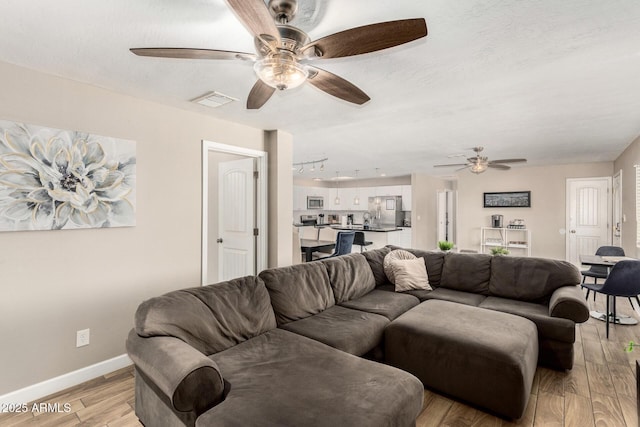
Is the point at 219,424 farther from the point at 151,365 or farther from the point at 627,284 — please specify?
the point at 627,284

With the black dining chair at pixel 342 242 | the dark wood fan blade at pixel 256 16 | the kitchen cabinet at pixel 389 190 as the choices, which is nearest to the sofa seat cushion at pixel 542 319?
the black dining chair at pixel 342 242

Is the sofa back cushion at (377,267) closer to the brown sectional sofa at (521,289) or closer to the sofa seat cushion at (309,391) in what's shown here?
the brown sectional sofa at (521,289)

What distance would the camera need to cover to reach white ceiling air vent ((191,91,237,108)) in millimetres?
2748

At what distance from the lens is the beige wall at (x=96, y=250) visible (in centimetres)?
223

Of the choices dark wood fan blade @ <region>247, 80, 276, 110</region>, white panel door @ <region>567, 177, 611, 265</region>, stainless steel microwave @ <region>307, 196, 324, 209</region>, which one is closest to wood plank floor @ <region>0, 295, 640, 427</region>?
dark wood fan blade @ <region>247, 80, 276, 110</region>

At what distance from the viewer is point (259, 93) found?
2.03 m

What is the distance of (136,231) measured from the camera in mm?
2836

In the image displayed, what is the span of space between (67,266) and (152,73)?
163 cm

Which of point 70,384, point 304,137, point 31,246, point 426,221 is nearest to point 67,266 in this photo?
point 31,246

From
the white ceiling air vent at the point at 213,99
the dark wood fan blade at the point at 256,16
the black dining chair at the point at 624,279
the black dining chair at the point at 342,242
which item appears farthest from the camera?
the black dining chair at the point at 342,242

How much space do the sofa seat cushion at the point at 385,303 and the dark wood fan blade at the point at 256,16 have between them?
7.66 feet

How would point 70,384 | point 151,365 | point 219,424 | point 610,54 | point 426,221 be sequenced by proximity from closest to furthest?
point 219,424 → point 151,365 → point 610,54 → point 70,384 → point 426,221

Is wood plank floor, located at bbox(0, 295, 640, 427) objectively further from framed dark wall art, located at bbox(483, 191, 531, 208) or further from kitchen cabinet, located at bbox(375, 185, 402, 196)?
kitchen cabinet, located at bbox(375, 185, 402, 196)

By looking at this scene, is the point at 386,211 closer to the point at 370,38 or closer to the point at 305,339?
the point at 305,339
